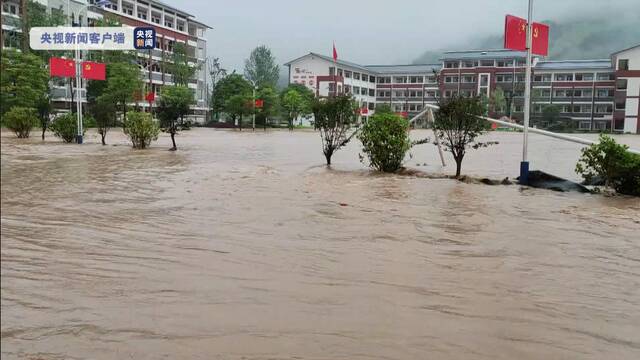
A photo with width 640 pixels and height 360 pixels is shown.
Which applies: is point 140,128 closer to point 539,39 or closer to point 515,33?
point 515,33

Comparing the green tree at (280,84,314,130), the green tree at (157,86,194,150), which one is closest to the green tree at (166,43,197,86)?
the green tree at (280,84,314,130)

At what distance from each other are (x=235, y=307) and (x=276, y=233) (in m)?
1.96

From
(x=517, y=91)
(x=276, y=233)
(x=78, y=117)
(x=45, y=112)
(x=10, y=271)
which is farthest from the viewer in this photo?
(x=517, y=91)

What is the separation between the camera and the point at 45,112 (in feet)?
66.8

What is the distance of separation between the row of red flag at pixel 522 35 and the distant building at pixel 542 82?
4912 cm

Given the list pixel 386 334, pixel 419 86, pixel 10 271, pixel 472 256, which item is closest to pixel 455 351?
pixel 386 334

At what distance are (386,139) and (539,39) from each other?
3.13 metres

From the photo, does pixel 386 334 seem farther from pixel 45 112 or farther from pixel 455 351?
pixel 45 112

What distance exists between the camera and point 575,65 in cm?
6512

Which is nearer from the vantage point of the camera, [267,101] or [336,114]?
[336,114]

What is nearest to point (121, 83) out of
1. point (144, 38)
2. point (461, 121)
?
point (144, 38)

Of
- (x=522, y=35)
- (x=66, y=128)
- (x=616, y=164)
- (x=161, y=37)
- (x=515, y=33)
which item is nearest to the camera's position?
(x=616, y=164)

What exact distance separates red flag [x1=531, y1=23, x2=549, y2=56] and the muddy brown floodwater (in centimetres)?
312

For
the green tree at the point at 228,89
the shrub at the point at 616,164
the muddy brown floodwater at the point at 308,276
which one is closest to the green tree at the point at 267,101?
the green tree at the point at 228,89
